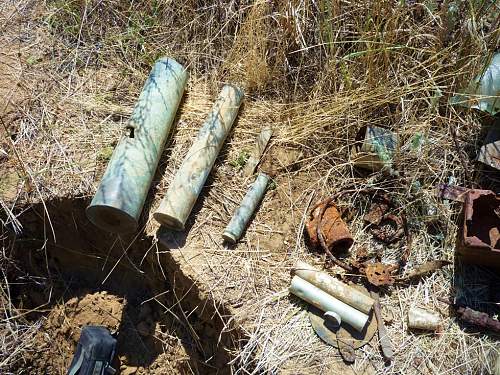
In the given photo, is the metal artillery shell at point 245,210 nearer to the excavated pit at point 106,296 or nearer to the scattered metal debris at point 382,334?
the excavated pit at point 106,296

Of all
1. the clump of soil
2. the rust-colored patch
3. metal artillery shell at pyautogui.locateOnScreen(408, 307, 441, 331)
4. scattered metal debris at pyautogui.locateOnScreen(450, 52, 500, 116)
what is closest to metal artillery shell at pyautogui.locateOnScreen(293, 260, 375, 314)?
the rust-colored patch

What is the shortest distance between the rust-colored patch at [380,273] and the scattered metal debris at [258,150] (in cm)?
92

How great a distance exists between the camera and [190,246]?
3.51 meters

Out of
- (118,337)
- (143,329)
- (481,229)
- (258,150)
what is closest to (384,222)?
(481,229)

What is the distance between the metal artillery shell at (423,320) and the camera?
10.7ft

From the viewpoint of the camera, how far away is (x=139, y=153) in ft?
11.7

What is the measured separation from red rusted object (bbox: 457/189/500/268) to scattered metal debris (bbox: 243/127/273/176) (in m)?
1.23

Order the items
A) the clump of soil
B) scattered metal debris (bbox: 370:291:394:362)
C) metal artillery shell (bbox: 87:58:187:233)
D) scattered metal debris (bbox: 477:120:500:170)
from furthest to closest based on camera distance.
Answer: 1. the clump of soil
2. scattered metal debris (bbox: 477:120:500:170)
3. metal artillery shell (bbox: 87:58:187:233)
4. scattered metal debris (bbox: 370:291:394:362)

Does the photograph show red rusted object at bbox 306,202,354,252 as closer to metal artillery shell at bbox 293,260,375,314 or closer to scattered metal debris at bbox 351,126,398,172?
metal artillery shell at bbox 293,260,375,314

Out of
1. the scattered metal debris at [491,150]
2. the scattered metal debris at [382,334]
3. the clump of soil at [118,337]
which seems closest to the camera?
the scattered metal debris at [382,334]

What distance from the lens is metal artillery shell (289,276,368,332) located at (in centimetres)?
325

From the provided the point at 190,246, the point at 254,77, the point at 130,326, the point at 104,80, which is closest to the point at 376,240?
the point at 190,246

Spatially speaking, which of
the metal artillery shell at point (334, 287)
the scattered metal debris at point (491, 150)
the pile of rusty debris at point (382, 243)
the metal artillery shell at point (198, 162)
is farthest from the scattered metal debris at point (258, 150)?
the scattered metal debris at point (491, 150)

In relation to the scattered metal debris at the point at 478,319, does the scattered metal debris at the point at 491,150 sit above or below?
above
